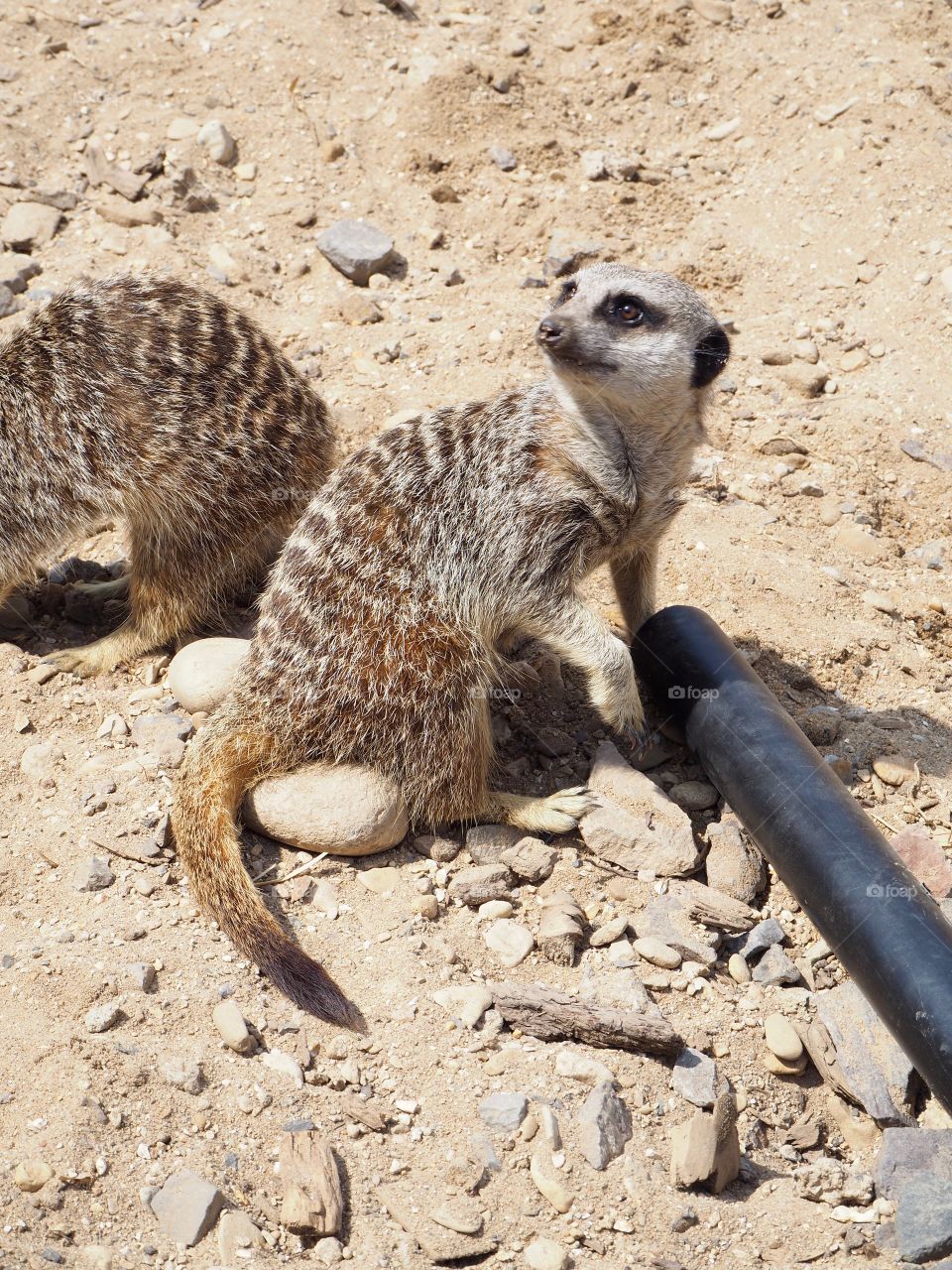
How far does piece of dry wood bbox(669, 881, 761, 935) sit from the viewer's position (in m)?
3.03

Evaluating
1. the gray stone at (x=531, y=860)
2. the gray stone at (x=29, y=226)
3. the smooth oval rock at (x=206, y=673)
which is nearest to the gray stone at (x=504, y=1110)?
the gray stone at (x=531, y=860)

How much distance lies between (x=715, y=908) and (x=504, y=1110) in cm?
84

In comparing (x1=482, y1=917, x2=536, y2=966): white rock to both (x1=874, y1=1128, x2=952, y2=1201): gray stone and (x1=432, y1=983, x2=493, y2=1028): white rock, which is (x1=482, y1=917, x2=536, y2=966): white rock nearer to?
(x1=432, y1=983, x2=493, y2=1028): white rock

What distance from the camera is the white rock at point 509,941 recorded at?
2.92 meters

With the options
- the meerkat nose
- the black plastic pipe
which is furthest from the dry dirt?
the meerkat nose

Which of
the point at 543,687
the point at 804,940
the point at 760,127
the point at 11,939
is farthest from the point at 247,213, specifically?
the point at 804,940

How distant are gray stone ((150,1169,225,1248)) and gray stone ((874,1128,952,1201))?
1.33 metres

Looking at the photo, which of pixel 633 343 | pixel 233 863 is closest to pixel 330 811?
pixel 233 863

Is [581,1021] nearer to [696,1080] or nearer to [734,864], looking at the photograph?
[696,1080]

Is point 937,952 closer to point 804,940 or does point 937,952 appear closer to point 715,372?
point 804,940

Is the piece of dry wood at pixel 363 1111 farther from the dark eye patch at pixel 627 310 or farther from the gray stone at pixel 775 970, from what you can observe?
the dark eye patch at pixel 627 310

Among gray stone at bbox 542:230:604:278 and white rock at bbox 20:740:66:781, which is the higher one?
gray stone at bbox 542:230:604:278

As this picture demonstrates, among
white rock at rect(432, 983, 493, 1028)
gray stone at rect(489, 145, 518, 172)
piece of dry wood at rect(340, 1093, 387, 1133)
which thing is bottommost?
white rock at rect(432, 983, 493, 1028)

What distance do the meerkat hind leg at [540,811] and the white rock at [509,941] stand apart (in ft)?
1.16
